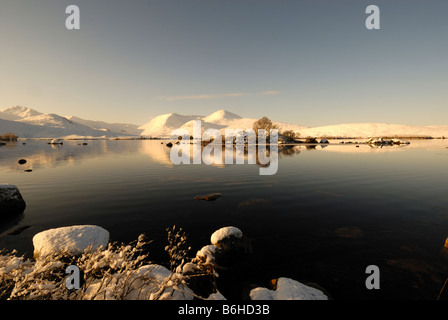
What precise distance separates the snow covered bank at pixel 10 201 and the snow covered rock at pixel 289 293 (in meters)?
13.9

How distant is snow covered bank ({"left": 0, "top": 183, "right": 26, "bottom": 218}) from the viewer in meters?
10.6

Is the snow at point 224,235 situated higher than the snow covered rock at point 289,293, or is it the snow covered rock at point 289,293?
the snow at point 224,235

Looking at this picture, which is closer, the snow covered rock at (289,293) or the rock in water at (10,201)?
the snow covered rock at (289,293)

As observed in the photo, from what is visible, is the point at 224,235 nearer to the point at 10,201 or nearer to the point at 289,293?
the point at 289,293

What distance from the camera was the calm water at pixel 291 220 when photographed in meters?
6.38

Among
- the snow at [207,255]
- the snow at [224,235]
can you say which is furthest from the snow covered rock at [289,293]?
the snow at [224,235]

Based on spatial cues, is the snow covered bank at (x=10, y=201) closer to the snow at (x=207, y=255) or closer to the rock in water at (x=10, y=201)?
the rock in water at (x=10, y=201)

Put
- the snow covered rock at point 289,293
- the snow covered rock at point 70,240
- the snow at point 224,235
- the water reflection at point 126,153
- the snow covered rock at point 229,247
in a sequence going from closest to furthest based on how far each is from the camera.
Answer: the snow covered rock at point 289,293, the snow covered rock at point 70,240, the snow covered rock at point 229,247, the snow at point 224,235, the water reflection at point 126,153

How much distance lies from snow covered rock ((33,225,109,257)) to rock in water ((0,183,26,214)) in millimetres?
6369

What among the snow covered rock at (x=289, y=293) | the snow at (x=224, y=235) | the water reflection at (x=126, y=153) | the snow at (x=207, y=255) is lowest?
the snow covered rock at (x=289, y=293)

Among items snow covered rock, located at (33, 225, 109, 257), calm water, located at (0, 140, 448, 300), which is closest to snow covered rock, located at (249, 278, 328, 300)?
calm water, located at (0, 140, 448, 300)

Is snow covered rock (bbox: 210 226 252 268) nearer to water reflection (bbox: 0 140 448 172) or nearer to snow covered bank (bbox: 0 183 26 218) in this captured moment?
snow covered bank (bbox: 0 183 26 218)

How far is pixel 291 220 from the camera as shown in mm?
10281
